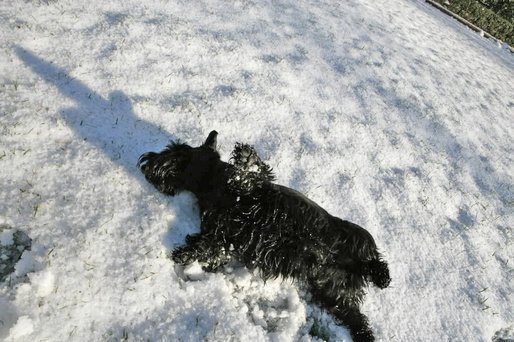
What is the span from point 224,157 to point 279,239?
1.83 m

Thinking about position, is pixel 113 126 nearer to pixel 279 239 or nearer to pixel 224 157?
pixel 224 157

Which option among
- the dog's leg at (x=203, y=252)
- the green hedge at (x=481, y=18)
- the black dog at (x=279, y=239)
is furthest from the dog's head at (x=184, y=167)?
the green hedge at (x=481, y=18)

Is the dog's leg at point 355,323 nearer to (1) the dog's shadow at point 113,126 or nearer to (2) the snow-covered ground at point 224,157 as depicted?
(2) the snow-covered ground at point 224,157

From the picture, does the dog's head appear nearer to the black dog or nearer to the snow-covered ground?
the black dog

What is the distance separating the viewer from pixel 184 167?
156 inches

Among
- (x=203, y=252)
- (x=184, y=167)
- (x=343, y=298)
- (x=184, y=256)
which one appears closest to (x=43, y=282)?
(x=184, y=256)

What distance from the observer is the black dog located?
11.3 feet

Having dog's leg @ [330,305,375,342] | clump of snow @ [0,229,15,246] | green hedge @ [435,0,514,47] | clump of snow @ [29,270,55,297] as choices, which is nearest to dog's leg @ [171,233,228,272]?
clump of snow @ [29,270,55,297]

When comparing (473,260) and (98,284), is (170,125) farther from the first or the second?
(473,260)

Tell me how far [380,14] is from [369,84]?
4.53 meters

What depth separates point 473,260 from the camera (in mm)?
5215

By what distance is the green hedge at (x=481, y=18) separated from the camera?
16.0 metres

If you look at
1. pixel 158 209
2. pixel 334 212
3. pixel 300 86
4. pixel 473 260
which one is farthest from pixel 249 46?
pixel 473 260

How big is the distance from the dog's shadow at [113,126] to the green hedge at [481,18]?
15.7 meters
